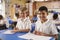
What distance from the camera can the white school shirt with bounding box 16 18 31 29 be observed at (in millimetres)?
1424

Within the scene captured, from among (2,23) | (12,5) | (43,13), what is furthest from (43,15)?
(2,23)

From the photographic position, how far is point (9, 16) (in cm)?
148

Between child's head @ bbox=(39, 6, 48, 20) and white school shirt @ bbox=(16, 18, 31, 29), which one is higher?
child's head @ bbox=(39, 6, 48, 20)

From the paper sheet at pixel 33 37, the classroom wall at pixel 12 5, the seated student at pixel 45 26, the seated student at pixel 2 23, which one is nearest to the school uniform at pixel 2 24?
the seated student at pixel 2 23

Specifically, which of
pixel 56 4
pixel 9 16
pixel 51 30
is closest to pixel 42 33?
pixel 51 30

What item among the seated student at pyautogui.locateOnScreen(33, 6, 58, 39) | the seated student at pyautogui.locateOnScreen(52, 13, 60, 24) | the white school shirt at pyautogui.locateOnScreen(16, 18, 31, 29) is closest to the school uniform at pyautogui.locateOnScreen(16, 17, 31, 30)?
the white school shirt at pyautogui.locateOnScreen(16, 18, 31, 29)

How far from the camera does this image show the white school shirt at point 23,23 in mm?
1424

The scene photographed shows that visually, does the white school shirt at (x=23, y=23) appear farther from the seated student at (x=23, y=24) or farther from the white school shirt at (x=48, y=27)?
the white school shirt at (x=48, y=27)

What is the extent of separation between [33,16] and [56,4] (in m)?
0.25

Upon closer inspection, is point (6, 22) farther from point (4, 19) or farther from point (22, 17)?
point (22, 17)

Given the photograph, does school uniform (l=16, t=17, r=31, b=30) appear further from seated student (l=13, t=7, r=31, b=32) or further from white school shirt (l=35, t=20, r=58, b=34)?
white school shirt (l=35, t=20, r=58, b=34)

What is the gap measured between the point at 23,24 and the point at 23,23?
0.01m

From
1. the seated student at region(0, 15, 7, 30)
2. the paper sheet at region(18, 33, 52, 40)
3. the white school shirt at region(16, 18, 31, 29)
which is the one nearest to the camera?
the paper sheet at region(18, 33, 52, 40)

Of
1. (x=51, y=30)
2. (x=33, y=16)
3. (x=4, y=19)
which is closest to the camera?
(x=51, y=30)
